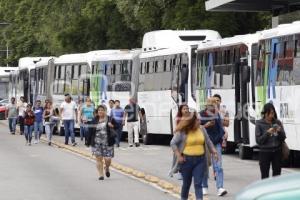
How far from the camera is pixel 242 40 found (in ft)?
78.1

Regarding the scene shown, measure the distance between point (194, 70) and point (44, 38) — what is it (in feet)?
106

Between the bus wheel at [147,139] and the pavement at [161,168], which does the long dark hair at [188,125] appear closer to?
the pavement at [161,168]

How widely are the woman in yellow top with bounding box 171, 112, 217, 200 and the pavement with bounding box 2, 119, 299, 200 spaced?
6.48 feet

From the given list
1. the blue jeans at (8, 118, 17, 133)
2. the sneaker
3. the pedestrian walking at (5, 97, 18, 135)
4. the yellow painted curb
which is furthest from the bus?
the blue jeans at (8, 118, 17, 133)

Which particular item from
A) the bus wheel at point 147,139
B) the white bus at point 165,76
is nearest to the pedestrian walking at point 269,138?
the white bus at point 165,76

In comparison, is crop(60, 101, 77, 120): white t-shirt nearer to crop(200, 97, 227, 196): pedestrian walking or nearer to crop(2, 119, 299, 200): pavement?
crop(2, 119, 299, 200): pavement

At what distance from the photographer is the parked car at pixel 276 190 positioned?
4.99 meters

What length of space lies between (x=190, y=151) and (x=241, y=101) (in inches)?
452

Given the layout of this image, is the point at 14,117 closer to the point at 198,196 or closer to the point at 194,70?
the point at 194,70

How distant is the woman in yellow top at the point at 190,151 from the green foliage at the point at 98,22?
28117 mm

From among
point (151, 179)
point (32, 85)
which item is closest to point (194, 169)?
point (151, 179)

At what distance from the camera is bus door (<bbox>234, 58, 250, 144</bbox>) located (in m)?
23.3

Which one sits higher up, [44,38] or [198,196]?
[44,38]

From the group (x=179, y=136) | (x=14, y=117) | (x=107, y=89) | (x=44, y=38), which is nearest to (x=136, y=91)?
(x=107, y=89)
